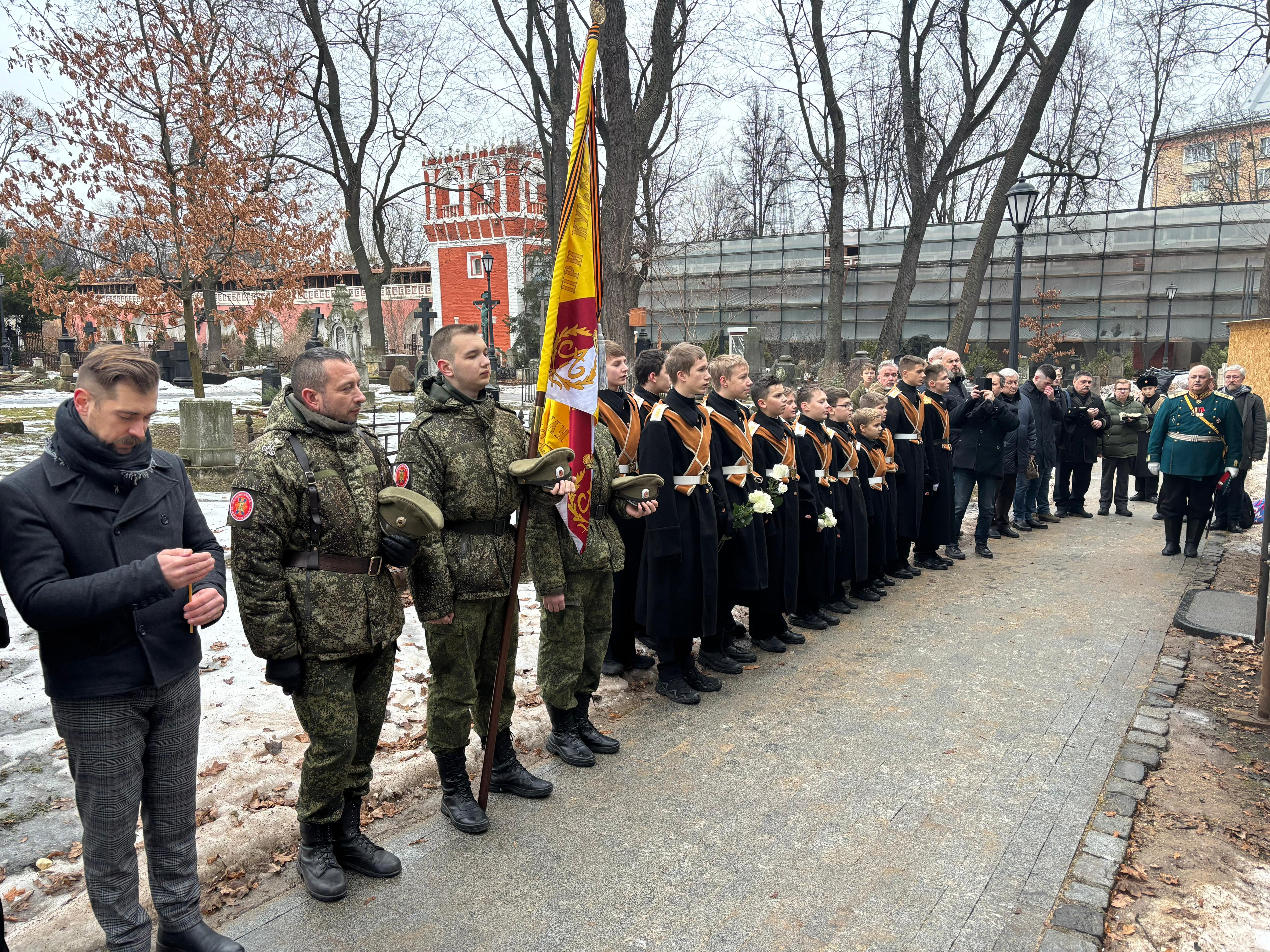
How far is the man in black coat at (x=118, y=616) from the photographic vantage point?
266cm

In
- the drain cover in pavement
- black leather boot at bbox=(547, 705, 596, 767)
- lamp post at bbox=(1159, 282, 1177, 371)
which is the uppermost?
lamp post at bbox=(1159, 282, 1177, 371)

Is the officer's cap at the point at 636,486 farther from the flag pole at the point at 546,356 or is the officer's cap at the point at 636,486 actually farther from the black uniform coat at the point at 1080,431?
the black uniform coat at the point at 1080,431

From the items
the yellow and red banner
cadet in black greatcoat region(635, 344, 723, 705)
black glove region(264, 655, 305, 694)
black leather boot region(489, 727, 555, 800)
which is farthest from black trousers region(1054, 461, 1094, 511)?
black glove region(264, 655, 305, 694)

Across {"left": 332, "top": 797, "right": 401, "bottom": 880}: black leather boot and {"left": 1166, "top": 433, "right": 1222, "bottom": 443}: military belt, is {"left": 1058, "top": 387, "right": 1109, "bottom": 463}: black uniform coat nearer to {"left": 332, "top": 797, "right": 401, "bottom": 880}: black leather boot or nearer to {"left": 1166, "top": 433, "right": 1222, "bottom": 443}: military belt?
{"left": 1166, "top": 433, "right": 1222, "bottom": 443}: military belt

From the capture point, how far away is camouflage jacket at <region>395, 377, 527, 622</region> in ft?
12.2

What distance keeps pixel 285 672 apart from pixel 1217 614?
7.37 meters

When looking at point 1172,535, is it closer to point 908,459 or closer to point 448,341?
point 908,459

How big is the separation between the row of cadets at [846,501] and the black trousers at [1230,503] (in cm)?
638

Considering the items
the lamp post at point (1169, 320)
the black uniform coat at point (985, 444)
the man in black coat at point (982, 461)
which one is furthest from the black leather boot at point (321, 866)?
the lamp post at point (1169, 320)

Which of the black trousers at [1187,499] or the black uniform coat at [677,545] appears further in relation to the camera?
the black trousers at [1187,499]

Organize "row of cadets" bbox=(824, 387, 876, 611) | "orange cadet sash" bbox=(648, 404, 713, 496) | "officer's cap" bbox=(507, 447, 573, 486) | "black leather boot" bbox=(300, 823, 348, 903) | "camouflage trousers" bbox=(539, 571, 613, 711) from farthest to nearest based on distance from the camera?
1. "row of cadets" bbox=(824, 387, 876, 611)
2. "orange cadet sash" bbox=(648, 404, 713, 496)
3. "camouflage trousers" bbox=(539, 571, 613, 711)
4. "officer's cap" bbox=(507, 447, 573, 486)
5. "black leather boot" bbox=(300, 823, 348, 903)

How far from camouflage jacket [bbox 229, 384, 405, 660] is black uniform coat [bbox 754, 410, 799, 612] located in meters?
3.47

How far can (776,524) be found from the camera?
21.2ft

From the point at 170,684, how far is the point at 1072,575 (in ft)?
27.5
